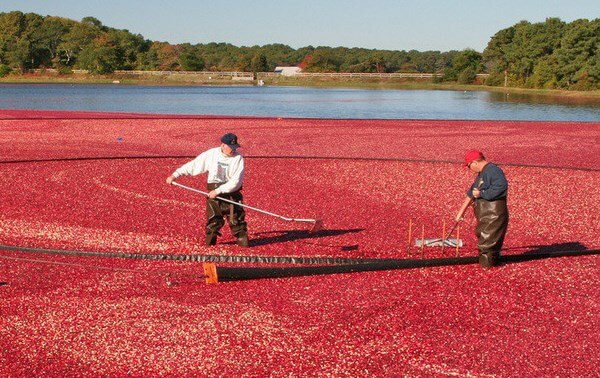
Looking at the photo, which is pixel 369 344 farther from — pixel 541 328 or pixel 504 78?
pixel 504 78

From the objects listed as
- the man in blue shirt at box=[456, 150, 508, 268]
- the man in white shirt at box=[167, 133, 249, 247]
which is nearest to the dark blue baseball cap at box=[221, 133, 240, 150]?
the man in white shirt at box=[167, 133, 249, 247]

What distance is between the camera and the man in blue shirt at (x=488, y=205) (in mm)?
9469

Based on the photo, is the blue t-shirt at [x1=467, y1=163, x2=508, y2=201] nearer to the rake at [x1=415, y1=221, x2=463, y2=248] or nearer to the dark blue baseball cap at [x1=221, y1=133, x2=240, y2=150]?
the rake at [x1=415, y1=221, x2=463, y2=248]

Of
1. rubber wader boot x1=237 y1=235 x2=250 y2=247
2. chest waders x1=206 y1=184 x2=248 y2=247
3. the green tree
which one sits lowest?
rubber wader boot x1=237 y1=235 x2=250 y2=247

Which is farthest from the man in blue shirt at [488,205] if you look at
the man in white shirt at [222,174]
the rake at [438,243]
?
the man in white shirt at [222,174]

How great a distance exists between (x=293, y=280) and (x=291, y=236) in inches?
98.1

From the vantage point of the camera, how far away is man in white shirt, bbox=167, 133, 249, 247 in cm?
1041

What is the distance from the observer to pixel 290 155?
21594mm

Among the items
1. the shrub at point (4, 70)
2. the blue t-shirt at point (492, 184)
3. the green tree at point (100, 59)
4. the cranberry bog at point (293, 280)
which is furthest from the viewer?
the shrub at point (4, 70)

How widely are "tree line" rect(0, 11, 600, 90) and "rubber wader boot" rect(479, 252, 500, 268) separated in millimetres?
80561

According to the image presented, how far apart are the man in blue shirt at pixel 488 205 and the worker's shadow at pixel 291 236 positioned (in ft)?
6.78

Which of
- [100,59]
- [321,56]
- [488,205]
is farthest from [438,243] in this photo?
[321,56]

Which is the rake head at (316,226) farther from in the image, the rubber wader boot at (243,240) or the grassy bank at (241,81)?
the grassy bank at (241,81)

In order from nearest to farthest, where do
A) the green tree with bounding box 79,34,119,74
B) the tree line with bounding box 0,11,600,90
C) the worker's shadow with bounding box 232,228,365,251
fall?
the worker's shadow with bounding box 232,228,365,251 < the tree line with bounding box 0,11,600,90 < the green tree with bounding box 79,34,119,74
